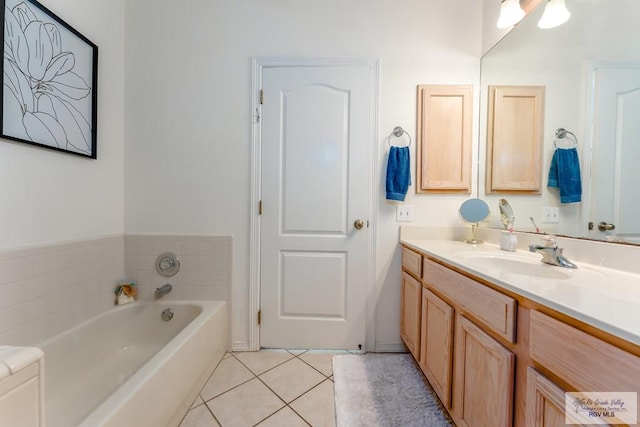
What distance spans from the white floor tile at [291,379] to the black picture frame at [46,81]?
1786 mm

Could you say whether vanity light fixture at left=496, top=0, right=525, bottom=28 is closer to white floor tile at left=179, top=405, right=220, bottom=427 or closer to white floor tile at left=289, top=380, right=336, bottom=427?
white floor tile at left=289, top=380, right=336, bottom=427

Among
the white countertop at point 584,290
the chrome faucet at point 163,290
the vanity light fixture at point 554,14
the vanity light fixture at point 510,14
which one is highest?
the vanity light fixture at point 510,14

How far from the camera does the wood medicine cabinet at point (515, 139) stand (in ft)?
4.68

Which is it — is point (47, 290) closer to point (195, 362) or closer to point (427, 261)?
point (195, 362)

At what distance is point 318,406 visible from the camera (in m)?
1.32

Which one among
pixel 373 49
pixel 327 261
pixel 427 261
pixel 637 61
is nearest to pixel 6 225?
pixel 327 261

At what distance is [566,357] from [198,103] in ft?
7.38

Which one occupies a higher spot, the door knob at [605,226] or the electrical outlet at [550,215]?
the electrical outlet at [550,215]

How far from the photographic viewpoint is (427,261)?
1.40 meters

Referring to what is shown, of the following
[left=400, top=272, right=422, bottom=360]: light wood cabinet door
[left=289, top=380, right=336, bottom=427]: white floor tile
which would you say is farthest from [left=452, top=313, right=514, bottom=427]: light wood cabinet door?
[left=289, top=380, right=336, bottom=427]: white floor tile

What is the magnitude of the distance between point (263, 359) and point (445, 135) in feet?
6.80

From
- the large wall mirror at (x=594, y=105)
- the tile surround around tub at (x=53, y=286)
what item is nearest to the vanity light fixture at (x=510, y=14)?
the large wall mirror at (x=594, y=105)

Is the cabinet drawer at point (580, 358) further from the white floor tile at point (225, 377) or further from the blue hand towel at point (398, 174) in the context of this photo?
the white floor tile at point (225, 377)

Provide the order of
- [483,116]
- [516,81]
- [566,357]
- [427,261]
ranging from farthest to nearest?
[483,116] < [516,81] < [427,261] < [566,357]
